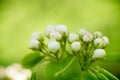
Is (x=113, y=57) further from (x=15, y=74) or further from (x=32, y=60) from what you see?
(x=15, y=74)

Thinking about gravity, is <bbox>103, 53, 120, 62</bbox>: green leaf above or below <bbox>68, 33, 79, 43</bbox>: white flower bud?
below

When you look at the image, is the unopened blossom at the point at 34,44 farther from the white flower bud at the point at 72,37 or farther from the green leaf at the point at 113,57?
the green leaf at the point at 113,57

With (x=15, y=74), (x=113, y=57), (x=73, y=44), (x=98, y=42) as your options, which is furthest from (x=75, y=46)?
(x=15, y=74)

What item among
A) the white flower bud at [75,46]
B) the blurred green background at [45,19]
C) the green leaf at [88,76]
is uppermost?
the blurred green background at [45,19]

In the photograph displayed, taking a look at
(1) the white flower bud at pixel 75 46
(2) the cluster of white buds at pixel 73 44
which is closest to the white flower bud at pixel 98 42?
(2) the cluster of white buds at pixel 73 44

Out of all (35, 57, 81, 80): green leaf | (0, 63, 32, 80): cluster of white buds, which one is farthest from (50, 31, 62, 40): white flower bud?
(0, 63, 32, 80): cluster of white buds

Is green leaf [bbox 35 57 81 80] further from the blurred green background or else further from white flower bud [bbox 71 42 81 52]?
the blurred green background
